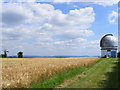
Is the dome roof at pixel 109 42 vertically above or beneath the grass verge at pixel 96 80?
above

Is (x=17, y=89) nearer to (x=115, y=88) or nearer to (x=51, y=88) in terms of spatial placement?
(x=51, y=88)

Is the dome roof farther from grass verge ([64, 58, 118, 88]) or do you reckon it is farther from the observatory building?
grass verge ([64, 58, 118, 88])

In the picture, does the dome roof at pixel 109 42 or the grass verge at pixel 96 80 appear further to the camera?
the dome roof at pixel 109 42

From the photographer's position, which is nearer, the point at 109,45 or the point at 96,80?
the point at 96,80

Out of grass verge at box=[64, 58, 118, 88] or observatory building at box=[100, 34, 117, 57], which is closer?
grass verge at box=[64, 58, 118, 88]

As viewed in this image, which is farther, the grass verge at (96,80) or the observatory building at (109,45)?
the observatory building at (109,45)

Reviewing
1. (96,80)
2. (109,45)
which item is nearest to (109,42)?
(109,45)

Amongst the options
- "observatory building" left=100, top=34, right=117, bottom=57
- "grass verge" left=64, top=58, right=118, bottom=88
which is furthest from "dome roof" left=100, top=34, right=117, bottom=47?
"grass verge" left=64, top=58, right=118, bottom=88

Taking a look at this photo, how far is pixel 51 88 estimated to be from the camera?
9.06 meters

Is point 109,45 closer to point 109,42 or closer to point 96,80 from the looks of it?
point 109,42

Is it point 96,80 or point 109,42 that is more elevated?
point 109,42

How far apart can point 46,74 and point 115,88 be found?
14.9 feet

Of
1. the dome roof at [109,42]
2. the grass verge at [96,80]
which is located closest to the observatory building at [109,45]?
the dome roof at [109,42]

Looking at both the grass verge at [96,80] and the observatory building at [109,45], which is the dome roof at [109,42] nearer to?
the observatory building at [109,45]
